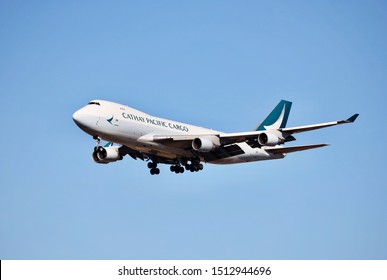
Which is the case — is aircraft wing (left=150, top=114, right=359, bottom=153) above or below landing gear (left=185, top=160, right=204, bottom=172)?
above

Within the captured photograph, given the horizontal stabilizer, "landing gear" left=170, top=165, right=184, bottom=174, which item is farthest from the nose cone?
the horizontal stabilizer

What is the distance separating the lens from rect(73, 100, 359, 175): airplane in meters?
55.9

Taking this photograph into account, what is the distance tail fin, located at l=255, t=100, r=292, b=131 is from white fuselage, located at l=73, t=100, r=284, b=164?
7.34 meters

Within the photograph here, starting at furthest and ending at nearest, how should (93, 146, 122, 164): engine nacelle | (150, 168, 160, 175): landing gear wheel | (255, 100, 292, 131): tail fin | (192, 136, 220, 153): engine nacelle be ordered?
(255, 100, 292, 131): tail fin → (150, 168, 160, 175): landing gear wheel → (93, 146, 122, 164): engine nacelle → (192, 136, 220, 153): engine nacelle

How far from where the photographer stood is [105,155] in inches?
2391

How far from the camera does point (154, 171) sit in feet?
206

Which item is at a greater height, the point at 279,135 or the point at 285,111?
the point at 285,111

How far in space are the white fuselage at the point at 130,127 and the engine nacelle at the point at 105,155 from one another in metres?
3.07

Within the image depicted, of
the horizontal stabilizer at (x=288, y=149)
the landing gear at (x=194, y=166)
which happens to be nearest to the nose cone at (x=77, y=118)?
the landing gear at (x=194, y=166)

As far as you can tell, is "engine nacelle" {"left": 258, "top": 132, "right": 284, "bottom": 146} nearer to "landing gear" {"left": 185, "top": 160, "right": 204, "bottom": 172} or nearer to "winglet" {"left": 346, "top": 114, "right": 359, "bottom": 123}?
"winglet" {"left": 346, "top": 114, "right": 359, "bottom": 123}

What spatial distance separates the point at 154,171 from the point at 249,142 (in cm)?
911

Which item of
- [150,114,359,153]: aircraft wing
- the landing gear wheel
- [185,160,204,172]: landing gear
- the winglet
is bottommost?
the winglet

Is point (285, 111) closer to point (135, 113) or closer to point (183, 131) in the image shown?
point (183, 131)
